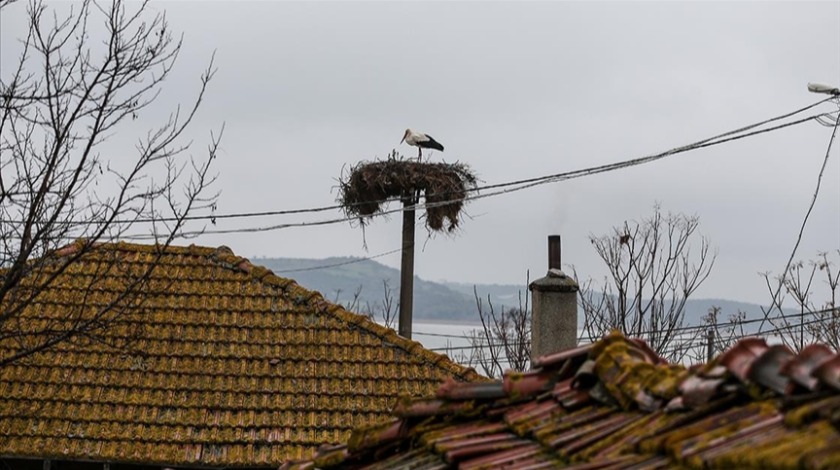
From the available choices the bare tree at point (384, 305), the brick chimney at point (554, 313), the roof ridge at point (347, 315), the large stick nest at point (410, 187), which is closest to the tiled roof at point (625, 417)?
the brick chimney at point (554, 313)

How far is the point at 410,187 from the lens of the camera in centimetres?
1630

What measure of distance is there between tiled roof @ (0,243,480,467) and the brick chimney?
109cm

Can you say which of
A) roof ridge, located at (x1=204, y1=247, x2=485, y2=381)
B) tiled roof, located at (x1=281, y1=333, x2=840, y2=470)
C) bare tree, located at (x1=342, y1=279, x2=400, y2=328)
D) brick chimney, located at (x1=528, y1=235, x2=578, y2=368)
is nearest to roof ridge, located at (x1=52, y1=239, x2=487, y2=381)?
roof ridge, located at (x1=204, y1=247, x2=485, y2=381)

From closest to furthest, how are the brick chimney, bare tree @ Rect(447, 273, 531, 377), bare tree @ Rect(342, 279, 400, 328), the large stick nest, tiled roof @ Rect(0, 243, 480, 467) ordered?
1. tiled roof @ Rect(0, 243, 480, 467)
2. the brick chimney
3. the large stick nest
4. bare tree @ Rect(447, 273, 531, 377)
5. bare tree @ Rect(342, 279, 400, 328)

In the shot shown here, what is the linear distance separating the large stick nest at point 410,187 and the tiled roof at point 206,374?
268 centimetres

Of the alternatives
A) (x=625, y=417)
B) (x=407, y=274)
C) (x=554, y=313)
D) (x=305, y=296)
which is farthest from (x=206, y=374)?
(x=625, y=417)

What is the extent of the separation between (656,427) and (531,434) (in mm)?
704

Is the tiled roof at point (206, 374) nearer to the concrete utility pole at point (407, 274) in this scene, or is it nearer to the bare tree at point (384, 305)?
the concrete utility pole at point (407, 274)

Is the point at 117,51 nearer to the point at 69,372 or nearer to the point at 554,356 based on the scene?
the point at 69,372

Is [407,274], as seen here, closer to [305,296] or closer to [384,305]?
[305,296]

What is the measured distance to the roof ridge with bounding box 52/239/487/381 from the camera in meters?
13.0

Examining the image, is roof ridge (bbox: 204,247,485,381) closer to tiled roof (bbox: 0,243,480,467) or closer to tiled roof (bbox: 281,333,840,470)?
tiled roof (bbox: 0,243,480,467)

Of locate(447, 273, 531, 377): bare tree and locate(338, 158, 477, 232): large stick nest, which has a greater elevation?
locate(338, 158, 477, 232): large stick nest

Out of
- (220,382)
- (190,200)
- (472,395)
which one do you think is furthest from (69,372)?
(472,395)
